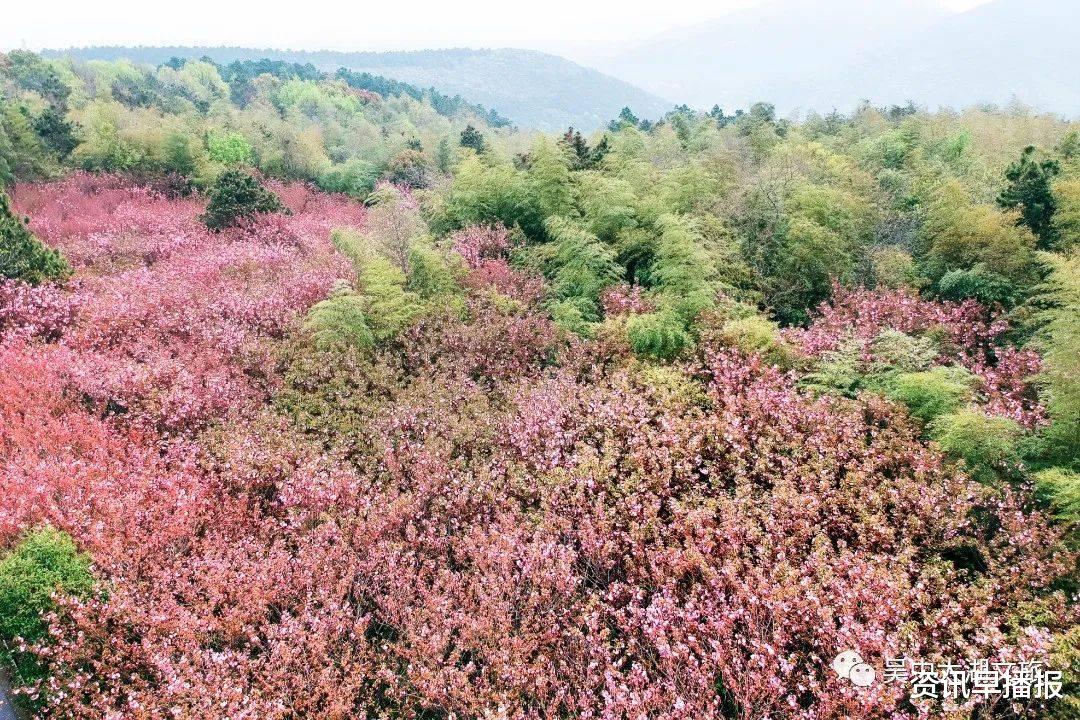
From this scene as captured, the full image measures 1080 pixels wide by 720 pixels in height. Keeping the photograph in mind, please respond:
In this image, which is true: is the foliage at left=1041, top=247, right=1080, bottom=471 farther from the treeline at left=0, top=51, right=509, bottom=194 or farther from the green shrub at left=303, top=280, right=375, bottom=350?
the treeline at left=0, top=51, right=509, bottom=194

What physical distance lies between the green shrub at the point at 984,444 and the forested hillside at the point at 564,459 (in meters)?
0.05

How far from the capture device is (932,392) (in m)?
7.65

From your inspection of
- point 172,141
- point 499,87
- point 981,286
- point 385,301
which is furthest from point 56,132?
point 499,87

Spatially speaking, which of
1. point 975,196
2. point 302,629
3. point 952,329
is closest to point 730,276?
point 952,329

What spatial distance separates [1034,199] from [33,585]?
17.6 meters

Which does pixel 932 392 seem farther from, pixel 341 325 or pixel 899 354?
pixel 341 325

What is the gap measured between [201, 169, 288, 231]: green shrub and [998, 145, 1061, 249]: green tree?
2154 cm

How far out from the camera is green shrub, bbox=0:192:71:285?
12.8 meters

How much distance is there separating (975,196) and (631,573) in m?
13.6

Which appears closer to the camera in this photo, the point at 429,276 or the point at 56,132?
the point at 429,276

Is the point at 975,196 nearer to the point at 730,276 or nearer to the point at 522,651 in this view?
the point at 730,276

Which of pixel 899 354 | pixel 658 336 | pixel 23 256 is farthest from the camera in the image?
pixel 23 256

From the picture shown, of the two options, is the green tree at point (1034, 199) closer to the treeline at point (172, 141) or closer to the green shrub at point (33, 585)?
the green shrub at point (33, 585)

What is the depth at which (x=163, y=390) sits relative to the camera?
9773 mm
